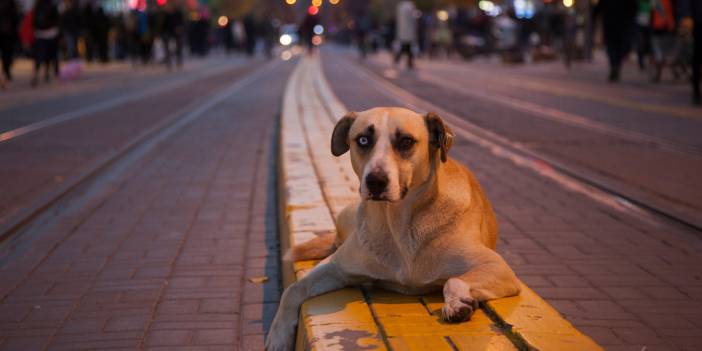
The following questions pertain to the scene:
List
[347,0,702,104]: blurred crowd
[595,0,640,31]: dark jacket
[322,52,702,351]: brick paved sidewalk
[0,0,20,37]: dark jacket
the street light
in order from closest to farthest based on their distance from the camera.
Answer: [322,52,702,351]: brick paved sidewalk → [347,0,702,104]: blurred crowd → [0,0,20,37]: dark jacket → [595,0,640,31]: dark jacket → the street light

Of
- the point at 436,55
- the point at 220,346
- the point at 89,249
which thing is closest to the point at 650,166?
the point at 89,249

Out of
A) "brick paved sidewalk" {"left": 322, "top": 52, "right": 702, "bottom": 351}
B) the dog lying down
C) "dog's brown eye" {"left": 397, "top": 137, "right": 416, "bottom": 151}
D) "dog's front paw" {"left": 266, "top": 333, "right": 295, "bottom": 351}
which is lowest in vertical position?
"brick paved sidewalk" {"left": 322, "top": 52, "right": 702, "bottom": 351}

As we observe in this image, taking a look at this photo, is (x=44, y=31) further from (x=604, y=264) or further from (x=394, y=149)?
(x=394, y=149)

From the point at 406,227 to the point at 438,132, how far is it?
41 cm

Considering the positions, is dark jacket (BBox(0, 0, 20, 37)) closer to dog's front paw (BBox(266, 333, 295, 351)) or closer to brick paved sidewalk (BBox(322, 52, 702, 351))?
brick paved sidewalk (BBox(322, 52, 702, 351))

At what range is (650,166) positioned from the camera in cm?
984

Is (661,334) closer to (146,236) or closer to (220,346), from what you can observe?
(220,346)

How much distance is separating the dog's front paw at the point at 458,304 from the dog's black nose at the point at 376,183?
0.45 m

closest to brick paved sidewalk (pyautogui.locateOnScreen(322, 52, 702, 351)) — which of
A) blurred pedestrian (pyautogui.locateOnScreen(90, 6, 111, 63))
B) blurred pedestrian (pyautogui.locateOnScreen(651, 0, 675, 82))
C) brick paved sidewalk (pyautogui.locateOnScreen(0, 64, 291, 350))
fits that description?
brick paved sidewalk (pyautogui.locateOnScreen(0, 64, 291, 350))

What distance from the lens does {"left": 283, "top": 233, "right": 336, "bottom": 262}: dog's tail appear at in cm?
540

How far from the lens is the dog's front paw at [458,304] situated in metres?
3.98

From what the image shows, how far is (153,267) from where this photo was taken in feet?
19.5

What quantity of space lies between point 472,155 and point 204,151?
111 inches

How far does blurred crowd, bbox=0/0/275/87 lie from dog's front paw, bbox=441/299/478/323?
70.7 ft
